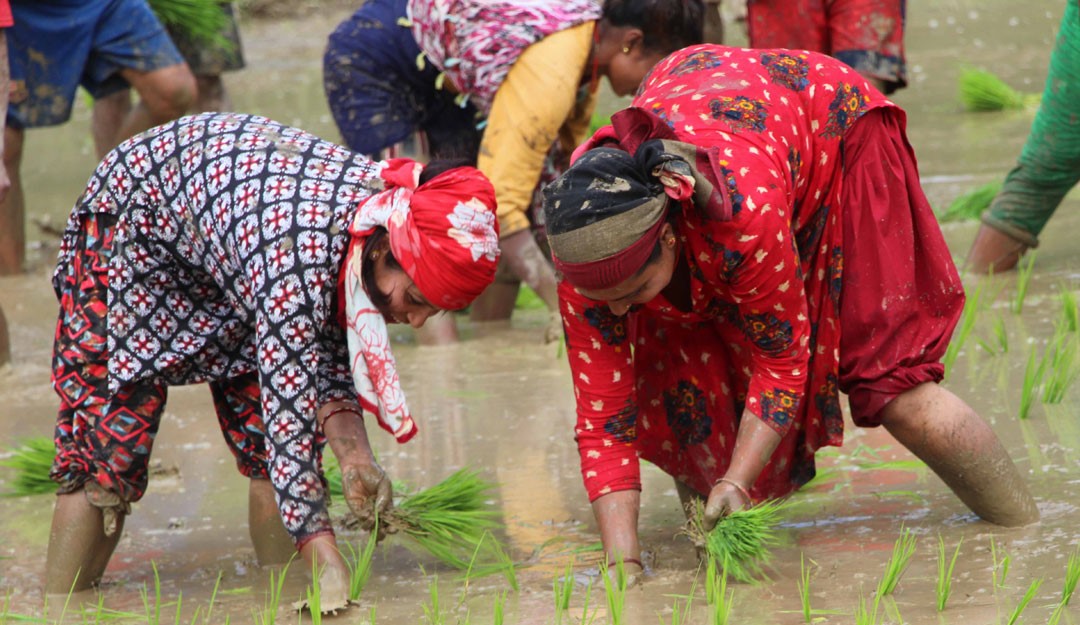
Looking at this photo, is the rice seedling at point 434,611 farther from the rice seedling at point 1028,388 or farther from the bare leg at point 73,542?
the rice seedling at point 1028,388

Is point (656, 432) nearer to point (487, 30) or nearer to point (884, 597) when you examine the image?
point (884, 597)

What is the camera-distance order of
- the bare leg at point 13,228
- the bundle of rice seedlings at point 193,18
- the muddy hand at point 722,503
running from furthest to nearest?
the bundle of rice seedlings at point 193,18 < the bare leg at point 13,228 < the muddy hand at point 722,503

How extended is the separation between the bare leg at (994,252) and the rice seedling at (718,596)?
7.51ft

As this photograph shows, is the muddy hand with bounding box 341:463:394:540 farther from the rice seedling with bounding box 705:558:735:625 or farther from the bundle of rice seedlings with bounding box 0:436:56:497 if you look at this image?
the bundle of rice seedlings with bounding box 0:436:56:497

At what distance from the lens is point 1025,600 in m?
2.13

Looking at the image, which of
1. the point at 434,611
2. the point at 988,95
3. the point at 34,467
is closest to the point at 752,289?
the point at 434,611

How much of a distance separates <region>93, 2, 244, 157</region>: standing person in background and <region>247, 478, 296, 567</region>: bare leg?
3.03 metres

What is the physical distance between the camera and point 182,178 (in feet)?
8.71

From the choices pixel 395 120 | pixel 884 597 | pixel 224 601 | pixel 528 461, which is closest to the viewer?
pixel 884 597

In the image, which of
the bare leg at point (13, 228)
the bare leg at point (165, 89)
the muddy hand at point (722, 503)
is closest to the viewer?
the muddy hand at point (722, 503)

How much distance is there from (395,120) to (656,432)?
1.90m

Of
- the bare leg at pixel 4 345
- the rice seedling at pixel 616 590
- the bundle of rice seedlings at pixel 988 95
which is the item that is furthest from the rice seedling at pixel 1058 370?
the bundle of rice seedlings at pixel 988 95

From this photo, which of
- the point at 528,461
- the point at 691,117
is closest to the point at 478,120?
the point at 528,461

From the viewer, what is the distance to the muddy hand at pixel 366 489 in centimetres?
254
